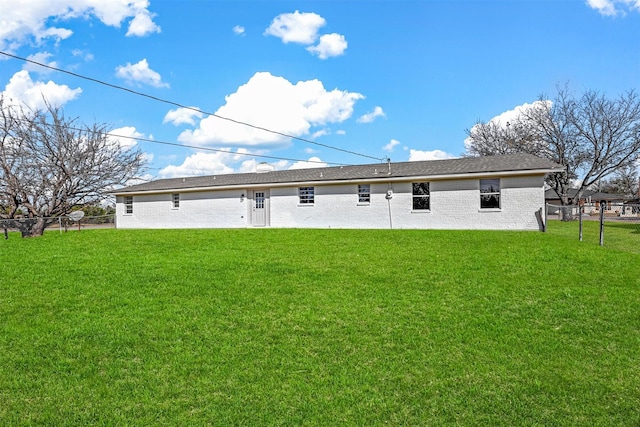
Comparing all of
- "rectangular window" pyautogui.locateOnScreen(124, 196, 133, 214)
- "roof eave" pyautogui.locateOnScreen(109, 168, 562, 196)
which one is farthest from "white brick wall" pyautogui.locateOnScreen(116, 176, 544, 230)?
"rectangular window" pyautogui.locateOnScreen(124, 196, 133, 214)

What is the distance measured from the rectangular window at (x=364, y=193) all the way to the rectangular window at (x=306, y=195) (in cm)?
248

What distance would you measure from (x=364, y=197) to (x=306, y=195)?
3.12 meters

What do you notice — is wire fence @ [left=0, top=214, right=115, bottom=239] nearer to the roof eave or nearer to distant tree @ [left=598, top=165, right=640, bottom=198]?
the roof eave

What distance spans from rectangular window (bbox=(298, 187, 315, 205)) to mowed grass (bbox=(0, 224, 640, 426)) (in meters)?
11.7

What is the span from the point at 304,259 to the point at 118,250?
19.0 feet

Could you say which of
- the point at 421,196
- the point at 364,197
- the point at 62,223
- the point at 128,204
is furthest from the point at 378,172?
the point at 62,223

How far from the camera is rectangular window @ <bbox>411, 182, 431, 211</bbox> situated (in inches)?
720

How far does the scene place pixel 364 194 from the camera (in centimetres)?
1948

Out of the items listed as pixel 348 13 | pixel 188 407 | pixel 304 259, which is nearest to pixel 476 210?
pixel 348 13

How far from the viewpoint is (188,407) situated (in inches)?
140

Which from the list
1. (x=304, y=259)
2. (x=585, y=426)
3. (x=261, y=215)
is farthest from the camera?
(x=261, y=215)

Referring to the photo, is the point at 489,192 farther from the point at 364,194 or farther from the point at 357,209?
the point at 357,209

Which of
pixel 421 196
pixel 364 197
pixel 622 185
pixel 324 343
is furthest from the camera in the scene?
pixel 622 185

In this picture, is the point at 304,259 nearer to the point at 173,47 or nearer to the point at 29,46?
the point at 173,47
